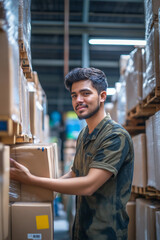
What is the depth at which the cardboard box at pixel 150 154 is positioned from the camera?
341cm

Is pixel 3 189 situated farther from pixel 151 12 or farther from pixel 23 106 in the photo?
pixel 151 12

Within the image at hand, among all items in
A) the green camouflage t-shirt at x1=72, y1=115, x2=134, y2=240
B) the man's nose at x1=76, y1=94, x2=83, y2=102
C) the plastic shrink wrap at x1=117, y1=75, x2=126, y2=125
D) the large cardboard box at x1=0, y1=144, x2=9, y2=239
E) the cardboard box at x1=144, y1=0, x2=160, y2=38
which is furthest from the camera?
the plastic shrink wrap at x1=117, y1=75, x2=126, y2=125

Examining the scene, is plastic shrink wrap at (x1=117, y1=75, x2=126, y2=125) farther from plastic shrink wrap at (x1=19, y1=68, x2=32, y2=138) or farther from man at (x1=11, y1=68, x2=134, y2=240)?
plastic shrink wrap at (x1=19, y1=68, x2=32, y2=138)

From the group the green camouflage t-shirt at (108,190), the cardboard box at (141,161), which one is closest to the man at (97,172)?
the green camouflage t-shirt at (108,190)

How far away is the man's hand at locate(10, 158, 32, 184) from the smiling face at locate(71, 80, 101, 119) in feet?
2.34

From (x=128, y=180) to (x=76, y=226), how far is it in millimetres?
660

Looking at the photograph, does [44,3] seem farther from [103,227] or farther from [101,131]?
[103,227]

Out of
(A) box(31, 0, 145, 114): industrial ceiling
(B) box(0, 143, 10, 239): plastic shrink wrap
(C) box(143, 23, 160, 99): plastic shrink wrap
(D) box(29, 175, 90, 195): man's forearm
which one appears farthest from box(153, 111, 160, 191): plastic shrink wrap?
(A) box(31, 0, 145, 114): industrial ceiling

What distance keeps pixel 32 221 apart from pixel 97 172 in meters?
0.74

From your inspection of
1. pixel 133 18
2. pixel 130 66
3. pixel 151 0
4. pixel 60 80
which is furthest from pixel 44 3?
pixel 60 80

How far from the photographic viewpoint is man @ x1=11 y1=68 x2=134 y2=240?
7.55 ft

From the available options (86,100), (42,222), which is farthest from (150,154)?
(42,222)

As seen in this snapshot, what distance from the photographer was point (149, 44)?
339 cm

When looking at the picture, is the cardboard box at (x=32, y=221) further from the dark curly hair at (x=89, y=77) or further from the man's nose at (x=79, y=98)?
the dark curly hair at (x=89, y=77)
